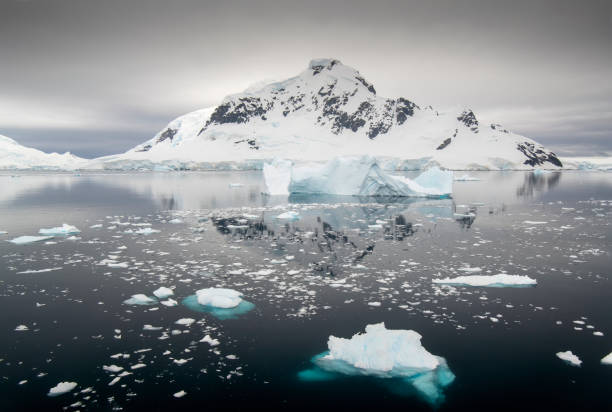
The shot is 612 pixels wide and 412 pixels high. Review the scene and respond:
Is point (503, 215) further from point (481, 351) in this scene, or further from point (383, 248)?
point (481, 351)

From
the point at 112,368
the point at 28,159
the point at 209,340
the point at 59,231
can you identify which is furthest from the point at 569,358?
the point at 28,159

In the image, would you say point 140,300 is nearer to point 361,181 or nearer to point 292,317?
point 292,317

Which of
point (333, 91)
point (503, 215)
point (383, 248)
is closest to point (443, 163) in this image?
point (333, 91)

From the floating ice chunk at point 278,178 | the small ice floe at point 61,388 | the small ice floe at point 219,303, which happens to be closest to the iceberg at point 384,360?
the small ice floe at point 219,303

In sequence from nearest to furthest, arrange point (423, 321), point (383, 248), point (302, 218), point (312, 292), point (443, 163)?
point (423, 321) < point (312, 292) < point (383, 248) < point (302, 218) < point (443, 163)

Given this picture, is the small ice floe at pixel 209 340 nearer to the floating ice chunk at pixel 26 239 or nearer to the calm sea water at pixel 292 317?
the calm sea water at pixel 292 317

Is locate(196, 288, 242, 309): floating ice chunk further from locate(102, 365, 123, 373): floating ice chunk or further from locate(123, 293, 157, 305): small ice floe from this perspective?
locate(102, 365, 123, 373): floating ice chunk

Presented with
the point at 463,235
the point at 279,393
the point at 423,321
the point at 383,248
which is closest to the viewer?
the point at 279,393
